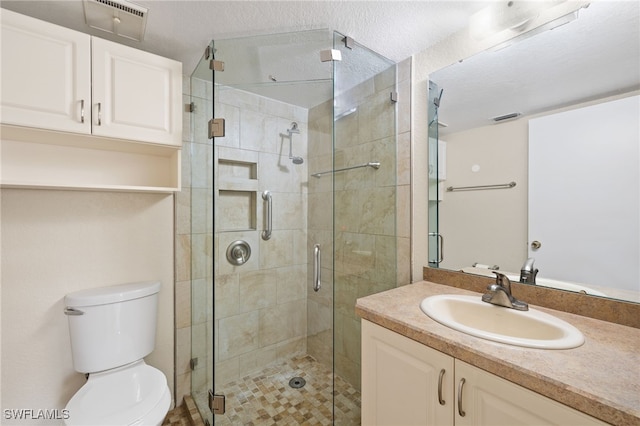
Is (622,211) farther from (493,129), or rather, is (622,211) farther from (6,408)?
(6,408)

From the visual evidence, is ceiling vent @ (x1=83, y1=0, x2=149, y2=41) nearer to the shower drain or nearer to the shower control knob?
the shower control knob

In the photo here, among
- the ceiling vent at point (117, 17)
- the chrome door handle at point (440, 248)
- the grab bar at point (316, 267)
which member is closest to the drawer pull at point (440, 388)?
the chrome door handle at point (440, 248)

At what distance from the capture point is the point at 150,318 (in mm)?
1603

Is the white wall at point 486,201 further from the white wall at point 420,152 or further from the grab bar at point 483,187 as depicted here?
the white wall at point 420,152

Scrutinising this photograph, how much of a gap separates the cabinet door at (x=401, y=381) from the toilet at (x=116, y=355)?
0.97m

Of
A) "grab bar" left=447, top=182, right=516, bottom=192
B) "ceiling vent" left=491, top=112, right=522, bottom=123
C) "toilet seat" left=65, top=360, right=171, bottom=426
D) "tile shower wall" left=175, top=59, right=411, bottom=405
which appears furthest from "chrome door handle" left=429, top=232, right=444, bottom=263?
"toilet seat" left=65, top=360, right=171, bottom=426

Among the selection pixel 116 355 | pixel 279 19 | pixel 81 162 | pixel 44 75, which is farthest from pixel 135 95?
pixel 116 355

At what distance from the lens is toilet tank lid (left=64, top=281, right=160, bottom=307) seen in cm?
141

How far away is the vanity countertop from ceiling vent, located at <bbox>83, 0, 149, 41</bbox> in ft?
6.07

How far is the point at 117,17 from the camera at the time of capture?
1.35 m

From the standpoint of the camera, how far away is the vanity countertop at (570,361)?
63 cm

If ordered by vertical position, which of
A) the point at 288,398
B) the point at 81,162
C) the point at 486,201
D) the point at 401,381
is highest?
the point at 81,162

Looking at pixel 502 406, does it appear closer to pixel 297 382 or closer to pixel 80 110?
pixel 297 382

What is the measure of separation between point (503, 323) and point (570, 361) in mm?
399
